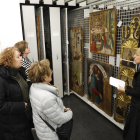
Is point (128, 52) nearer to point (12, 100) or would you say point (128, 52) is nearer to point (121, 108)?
point (121, 108)

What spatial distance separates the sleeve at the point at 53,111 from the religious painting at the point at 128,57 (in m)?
1.41

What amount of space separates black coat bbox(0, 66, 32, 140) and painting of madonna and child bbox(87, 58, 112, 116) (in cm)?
173

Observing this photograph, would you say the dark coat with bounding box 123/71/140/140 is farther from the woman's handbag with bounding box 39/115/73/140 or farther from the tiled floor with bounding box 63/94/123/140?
the woman's handbag with bounding box 39/115/73/140

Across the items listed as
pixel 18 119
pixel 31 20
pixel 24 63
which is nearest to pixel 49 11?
pixel 31 20

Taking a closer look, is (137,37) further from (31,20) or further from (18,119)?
(31,20)

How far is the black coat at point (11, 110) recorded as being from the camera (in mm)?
1409

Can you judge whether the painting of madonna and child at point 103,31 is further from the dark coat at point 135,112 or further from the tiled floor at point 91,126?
the tiled floor at point 91,126

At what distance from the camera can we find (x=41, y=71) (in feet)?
4.43

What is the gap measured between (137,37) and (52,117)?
5.41 ft

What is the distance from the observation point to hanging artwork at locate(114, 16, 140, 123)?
204 cm

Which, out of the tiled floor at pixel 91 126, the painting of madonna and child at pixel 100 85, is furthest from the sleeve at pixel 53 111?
the painting of madonna and child at pixel 100 85

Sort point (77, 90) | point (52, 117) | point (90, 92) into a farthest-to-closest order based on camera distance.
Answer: point (77, 90)
point (90, 92)
point (52, 117)

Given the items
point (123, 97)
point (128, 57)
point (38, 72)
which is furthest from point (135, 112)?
point (38, 72)

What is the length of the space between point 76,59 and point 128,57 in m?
1.75
